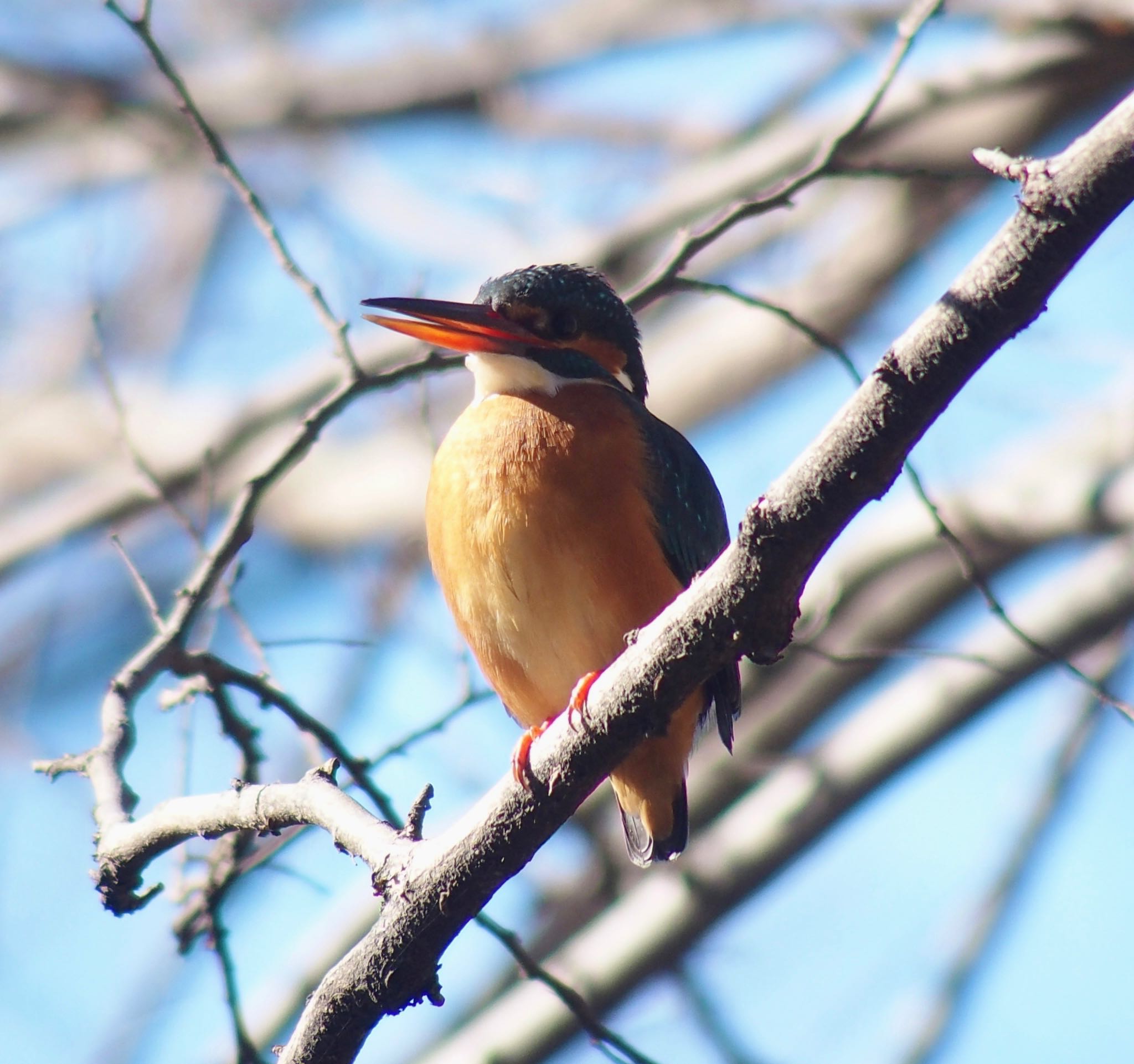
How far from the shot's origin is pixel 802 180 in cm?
323

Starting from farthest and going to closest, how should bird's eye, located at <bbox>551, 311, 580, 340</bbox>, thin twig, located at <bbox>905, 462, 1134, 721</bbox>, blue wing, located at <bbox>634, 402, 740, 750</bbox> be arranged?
bird's eye, located at <bbox>551, 311, 580, 340</bbox> < blue wing, located at <bbox>634, 402, 740, 750</bbox> < thin twig, located at <bbox>905, 462, 1134, 721</bbox>

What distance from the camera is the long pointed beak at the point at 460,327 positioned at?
356 centimetres

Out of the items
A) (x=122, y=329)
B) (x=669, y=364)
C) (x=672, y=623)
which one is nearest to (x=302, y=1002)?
(x=672, y=623)

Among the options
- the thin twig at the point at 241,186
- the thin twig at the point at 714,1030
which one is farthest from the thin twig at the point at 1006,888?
the thin twig at the point at 241,186

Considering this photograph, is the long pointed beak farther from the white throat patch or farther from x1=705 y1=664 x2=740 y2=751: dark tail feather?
x1=705 y1=664 x2=740 y2=751: dark tail feather

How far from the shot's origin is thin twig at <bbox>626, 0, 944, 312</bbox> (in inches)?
123

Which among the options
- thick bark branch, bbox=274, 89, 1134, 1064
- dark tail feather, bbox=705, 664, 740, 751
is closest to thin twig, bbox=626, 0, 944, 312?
dark tail feather, bbox=705, 664, 740, 751

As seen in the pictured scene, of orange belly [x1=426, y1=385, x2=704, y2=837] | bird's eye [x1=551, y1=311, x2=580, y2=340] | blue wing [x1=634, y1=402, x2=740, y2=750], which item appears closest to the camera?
orange belly [x1=426, y1=385, x2=704, y2=837]

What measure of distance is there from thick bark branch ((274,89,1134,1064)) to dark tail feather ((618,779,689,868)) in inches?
51.1

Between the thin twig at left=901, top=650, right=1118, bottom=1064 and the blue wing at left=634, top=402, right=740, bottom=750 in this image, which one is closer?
the blue wing at left=634, top=402, right=740, bottom=750

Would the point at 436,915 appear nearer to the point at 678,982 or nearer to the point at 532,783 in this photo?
the point at 532,783

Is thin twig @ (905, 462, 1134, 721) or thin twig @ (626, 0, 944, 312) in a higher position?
thin twig @ (626, 0, 944, 312)

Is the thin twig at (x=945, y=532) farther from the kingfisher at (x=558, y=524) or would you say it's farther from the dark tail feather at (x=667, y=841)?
the dark tail feather at (x=667, y=841)

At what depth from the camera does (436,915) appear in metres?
2.37
